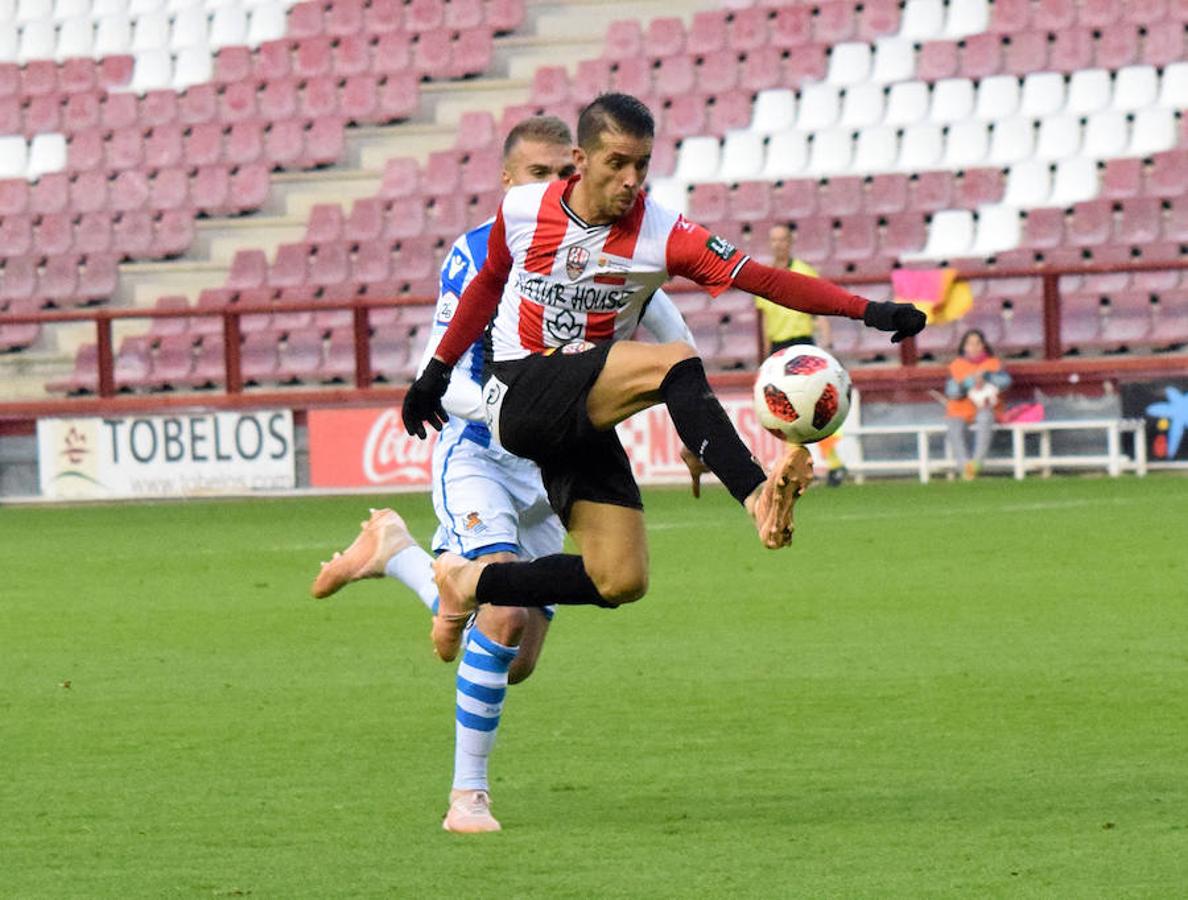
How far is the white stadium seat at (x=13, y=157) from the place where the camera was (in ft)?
83.1

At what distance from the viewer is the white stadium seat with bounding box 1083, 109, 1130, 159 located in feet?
65.8

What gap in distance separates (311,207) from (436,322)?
17.6 metres

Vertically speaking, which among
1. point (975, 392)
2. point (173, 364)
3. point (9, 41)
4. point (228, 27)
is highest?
point (9, 41)

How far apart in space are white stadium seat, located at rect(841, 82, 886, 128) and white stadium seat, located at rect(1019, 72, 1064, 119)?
4.45 ft

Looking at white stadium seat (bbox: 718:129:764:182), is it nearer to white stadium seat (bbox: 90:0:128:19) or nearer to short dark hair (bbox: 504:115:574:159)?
white stadium seat (bbox: 90:0:128:19)

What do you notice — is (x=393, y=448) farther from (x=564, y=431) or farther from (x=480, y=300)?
(x=564, y=431)

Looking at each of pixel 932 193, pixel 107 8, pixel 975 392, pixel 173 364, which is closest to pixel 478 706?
pixel 975 392

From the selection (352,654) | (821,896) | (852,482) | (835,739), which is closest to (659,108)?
(852,482)

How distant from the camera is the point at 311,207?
76.6ft

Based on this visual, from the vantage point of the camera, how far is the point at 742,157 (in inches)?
851

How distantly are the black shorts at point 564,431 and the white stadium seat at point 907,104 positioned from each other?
53.0 ft

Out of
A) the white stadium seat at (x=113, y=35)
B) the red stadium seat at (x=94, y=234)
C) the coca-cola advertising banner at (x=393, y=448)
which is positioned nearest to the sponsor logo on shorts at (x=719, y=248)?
the coca-cola advertising banner at (x=393, y=448)

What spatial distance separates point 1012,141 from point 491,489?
15.4 metres

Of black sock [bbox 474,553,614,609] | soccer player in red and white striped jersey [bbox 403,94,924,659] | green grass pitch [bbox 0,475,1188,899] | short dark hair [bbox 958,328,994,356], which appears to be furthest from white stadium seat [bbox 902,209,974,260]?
black sock [bbox 474,553,614,609]
